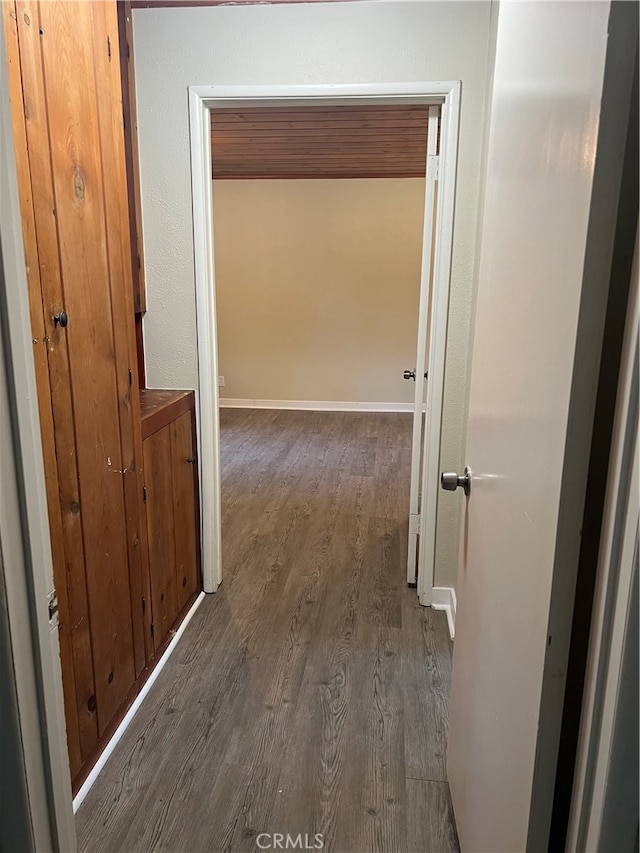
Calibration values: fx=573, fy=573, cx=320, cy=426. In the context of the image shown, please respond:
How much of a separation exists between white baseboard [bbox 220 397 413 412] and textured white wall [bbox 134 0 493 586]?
3991 mm

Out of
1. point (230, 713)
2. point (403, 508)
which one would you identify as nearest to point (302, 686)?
point (230, 713)

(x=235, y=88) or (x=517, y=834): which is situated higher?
(x=235, y=88)

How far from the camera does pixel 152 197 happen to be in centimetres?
229

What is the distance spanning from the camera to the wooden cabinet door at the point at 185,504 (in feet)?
7.32

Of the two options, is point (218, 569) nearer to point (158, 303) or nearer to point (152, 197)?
point (158, 303)

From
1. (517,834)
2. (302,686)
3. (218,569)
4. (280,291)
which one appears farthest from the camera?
(280,291)

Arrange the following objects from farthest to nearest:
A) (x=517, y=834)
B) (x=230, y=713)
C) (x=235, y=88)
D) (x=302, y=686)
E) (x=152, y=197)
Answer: (x=152, y=197)
(x=235, y=88)
(x=302, y=686)
(x=230, y=713)
(x=517, y=834)

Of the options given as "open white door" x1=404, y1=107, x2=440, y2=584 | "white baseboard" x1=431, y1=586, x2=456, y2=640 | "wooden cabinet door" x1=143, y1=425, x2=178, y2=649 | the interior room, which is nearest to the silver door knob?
the interior room

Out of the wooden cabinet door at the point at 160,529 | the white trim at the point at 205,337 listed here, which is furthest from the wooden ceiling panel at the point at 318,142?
the wooden cabinet door at the point at 160,529

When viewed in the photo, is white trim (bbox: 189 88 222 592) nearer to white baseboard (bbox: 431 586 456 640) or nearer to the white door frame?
the white door frame

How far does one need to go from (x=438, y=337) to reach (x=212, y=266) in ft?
3.18

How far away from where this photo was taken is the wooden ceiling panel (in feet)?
12.5

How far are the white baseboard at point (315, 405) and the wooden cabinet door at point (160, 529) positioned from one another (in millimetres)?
4278

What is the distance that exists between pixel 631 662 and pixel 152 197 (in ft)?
7.51
